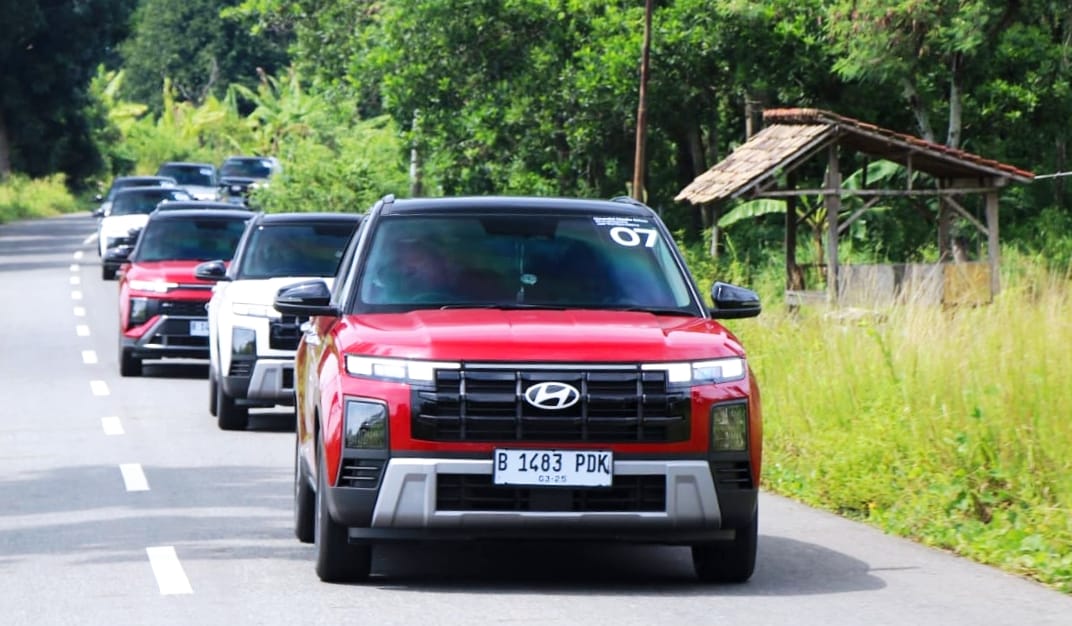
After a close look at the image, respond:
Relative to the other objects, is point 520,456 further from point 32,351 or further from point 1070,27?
point 1070,27

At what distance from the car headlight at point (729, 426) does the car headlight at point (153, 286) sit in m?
13.4

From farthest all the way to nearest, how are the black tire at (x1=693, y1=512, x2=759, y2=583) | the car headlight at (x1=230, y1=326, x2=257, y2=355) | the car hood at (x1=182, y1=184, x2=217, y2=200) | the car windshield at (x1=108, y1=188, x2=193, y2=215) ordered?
the car hood at (x1=182, y1=184, x2=217, y2=200) < the car windshield at (x1=108, y1=188, x2=193, y2=215) < the car headlight at (x1=230, y1=326, x2=257, y2=355) < the black tire at (x1=693, y1=512, x2=759, y2=583)

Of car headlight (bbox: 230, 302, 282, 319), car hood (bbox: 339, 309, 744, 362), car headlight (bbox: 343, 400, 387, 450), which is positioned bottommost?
car headlight (bbox: 230, 302, 282, 319)

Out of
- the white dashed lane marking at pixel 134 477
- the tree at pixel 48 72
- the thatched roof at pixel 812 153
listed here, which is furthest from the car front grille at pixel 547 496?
the tree at pixel 48 72

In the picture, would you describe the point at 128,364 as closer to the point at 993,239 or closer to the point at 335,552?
the point at 993,239

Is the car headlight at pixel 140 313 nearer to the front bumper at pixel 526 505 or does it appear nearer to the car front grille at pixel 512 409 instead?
the front bumper at pixel 526 505

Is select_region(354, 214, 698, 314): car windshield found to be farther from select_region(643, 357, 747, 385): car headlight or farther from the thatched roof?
the thatched roof

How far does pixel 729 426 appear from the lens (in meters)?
8.53

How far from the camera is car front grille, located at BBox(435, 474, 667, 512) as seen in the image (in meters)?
8.34

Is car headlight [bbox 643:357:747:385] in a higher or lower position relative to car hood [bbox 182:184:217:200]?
lower

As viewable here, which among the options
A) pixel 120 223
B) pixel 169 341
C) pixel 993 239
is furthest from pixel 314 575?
pixel 120 223

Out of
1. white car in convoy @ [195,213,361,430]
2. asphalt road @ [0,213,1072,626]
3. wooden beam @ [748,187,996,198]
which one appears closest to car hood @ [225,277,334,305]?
white car in convoy @ [195,213,361,430]

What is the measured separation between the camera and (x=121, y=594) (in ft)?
28.3

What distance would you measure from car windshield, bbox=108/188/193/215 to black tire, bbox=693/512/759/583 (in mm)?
33404
